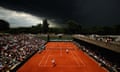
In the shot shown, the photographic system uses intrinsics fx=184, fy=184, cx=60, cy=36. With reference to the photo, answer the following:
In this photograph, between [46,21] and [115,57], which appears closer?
[115,57]

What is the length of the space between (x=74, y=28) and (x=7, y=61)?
118689 millimetres

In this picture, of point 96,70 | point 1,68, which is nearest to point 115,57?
point 96,70

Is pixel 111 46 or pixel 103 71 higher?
pixel 111 46

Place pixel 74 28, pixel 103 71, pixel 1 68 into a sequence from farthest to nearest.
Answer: pixel 74 28 < pixel 103 71 < pixel 1 68

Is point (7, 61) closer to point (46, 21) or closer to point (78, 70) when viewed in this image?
point (78, 70)

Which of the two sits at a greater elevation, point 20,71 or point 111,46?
point 111,46

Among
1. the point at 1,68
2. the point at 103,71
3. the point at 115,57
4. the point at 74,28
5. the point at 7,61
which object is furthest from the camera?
the point at 74,28

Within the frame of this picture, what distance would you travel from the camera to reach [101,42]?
1363 inches

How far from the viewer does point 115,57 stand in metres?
33.3

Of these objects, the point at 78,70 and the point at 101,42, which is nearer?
the point at 78,70

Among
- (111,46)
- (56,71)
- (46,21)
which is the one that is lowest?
(56,71)

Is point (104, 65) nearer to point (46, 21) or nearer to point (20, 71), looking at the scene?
point (20, 71)

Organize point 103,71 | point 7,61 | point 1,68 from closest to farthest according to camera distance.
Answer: point 1,68
point 103,71
point 7,61

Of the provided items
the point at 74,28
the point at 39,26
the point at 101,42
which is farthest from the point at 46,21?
the point at 101,42
